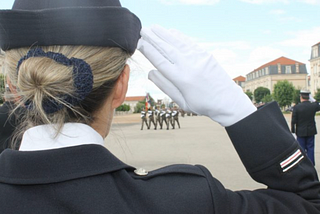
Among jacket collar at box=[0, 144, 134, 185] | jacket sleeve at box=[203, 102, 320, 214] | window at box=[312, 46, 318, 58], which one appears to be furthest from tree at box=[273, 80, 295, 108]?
jacket collar at box=[0, 144, 134, 185]

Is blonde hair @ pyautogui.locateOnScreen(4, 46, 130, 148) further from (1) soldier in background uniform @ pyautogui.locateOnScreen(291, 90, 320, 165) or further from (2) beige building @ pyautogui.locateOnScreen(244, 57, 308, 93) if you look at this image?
(2) beige building @ pyautogui.locateOnScreen(244, 57, 308, 93)

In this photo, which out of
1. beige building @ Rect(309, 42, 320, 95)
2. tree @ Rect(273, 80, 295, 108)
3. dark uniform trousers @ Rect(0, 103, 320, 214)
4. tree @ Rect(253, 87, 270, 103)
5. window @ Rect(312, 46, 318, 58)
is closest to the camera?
dark uniform trousers @ Rect(0, 103, 320, 214)

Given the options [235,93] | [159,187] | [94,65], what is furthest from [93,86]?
[235,93]

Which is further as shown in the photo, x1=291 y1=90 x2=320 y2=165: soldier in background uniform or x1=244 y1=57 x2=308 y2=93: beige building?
x1=244 y1=57 x2=308 y2=93: beige building

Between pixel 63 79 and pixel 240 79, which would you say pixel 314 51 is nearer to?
pixel 240 79

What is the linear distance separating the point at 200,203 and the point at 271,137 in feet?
1.05

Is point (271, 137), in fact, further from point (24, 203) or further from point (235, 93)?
point (24, 203)

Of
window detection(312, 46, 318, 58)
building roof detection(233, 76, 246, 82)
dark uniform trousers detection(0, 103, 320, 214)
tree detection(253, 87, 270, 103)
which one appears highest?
window detection(312, 46, 318, 58)

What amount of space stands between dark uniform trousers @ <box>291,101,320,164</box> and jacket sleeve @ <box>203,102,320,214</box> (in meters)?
7.89

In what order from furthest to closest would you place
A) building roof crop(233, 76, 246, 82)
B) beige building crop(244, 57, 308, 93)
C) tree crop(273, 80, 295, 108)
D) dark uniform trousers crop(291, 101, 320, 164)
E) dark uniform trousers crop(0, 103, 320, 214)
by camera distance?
building roof crop(233, 76, 246, 82) < beige building crop(244, 57, 308, 93) < tree crop(273, 80, 295, 108) < dark uniform trousers crop(291, 101, 320, 164) < dark uniform trousers crop(0, 103, 320, 214)

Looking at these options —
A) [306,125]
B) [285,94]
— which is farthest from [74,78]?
[285,94]

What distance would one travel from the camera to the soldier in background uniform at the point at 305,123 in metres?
8.52

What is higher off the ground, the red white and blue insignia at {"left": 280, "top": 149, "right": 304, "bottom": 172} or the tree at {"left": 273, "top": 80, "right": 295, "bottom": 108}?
the red white and blue insignia at {"left": 280, "top": 149, "right": 304, "bottom": 172}

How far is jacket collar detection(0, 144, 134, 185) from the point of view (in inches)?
36.4
